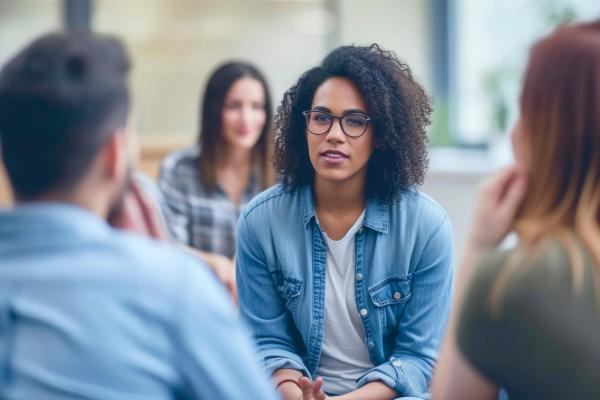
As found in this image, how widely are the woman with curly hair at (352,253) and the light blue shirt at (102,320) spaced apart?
81cm

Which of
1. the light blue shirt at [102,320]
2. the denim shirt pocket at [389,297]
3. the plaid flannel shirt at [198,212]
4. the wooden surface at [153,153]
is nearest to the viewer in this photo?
the light blue shirt at [102,320]

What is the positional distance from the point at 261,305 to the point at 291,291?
72mm

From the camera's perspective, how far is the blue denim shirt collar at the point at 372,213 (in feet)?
6.22

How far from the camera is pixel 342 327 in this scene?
188 centimetres

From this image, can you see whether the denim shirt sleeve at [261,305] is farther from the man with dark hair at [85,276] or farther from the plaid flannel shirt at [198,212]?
the plaid flannel shirt at [198,212]

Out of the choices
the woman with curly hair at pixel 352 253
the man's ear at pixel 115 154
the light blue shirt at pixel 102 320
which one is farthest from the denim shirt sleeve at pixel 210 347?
the woman with curly hair at pixel 352 253

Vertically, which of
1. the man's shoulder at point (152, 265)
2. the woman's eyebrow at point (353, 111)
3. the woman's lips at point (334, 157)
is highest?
the woman's eyebrow at point (353, 111)

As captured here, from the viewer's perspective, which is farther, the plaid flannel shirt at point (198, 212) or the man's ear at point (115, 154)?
the plaid flannel shirt at point (198, 212)

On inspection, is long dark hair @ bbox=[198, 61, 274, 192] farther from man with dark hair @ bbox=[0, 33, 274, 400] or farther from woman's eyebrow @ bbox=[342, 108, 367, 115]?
man with dark hair @ bbox=[0, 33, 274, 400]

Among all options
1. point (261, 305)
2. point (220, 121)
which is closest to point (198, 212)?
point (220, 121)

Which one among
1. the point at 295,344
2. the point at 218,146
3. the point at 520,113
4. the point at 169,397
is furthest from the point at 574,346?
the point at 218,146

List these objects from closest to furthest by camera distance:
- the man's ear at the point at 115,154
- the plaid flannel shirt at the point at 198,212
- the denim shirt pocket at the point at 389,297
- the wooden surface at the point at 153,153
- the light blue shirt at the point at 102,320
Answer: the light blue shirt at the point at 102,320, the man's ear at the point at 115,154, the denim shirt pocket at the point at 389,297, the plaid flannel shirt at the point at 198,212, the wooden surface at the point at 153,153

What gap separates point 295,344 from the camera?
1923mm

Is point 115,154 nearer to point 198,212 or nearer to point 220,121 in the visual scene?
point 198,212
